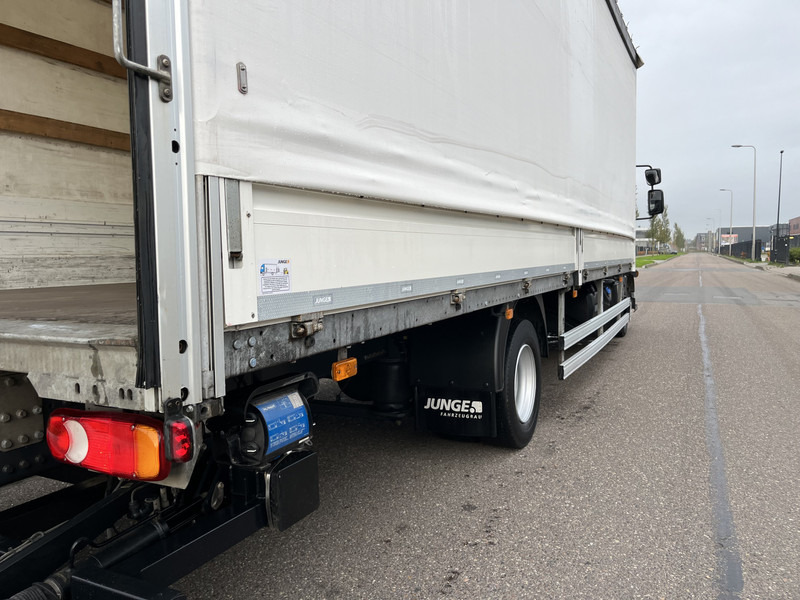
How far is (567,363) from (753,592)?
2.61m

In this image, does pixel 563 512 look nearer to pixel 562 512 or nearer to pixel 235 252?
pixel 562 512

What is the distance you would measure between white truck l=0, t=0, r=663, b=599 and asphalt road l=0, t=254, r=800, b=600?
51 centimetres

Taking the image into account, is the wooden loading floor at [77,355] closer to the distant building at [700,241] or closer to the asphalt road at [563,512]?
the asphalt road at [563,512]

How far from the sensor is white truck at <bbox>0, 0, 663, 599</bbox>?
157 cm

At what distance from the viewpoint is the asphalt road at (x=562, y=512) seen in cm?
274

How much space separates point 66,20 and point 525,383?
13.6 feet

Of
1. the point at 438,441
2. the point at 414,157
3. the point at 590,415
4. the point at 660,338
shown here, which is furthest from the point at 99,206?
the point at 660,338

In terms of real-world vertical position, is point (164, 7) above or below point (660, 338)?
above

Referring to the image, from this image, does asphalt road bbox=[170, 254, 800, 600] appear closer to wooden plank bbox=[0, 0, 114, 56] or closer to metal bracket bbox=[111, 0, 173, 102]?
metal bracket bbox=[111, 0, 173, 102]

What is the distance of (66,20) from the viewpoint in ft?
13.1

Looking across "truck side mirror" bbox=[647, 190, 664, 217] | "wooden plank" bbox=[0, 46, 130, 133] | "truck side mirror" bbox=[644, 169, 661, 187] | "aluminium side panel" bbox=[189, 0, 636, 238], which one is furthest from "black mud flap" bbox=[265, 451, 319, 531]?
"truck side mirror" bbox=[647, 190, 664, 217]

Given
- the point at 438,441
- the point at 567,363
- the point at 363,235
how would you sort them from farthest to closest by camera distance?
the point at 567,363, the point at 438,441, the point at 363,235

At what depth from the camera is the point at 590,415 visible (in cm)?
542

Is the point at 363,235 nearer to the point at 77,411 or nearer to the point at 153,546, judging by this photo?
the point at 77,411
